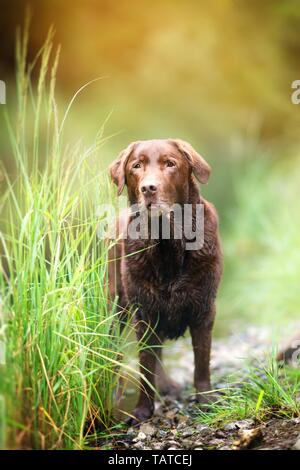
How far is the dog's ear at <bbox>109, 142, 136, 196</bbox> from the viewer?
3545 millimetres

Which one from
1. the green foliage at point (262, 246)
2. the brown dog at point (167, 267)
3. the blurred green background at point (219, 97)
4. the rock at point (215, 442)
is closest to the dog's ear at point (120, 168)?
the brown dog at point (167, 267)

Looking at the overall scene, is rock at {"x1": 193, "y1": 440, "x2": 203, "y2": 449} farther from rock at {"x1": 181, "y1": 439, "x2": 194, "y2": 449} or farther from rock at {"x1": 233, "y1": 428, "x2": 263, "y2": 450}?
rock at {"x1": 233, "y1": 428, "x2": 263, "y2": 450}

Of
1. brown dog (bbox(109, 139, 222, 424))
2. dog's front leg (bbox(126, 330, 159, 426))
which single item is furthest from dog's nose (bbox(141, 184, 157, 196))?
dog's front leg (bbox(126, 330, 159, 426))

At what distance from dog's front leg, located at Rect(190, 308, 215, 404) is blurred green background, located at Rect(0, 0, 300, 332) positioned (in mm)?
1018

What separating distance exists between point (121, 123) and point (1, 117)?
122 centimetres

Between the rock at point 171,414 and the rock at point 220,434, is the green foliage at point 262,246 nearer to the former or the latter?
the rock at point 171,414

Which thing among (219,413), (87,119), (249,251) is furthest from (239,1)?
(249,251)

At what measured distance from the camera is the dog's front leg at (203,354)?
12.7 feet

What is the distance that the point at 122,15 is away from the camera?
17.3 feet

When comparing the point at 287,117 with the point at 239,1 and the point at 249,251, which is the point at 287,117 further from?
the point at 239,1

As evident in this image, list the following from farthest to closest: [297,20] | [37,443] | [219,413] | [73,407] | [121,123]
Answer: [121,123] < [297,20] < [219,413] < [73,407] < [37,443]

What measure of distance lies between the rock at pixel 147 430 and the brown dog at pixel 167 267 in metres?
0.05

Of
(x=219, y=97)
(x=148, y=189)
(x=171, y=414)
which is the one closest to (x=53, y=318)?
(x=148, y=189)

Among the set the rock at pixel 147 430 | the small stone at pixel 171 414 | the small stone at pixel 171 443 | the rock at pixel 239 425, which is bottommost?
the small stone at pixel 171 414
